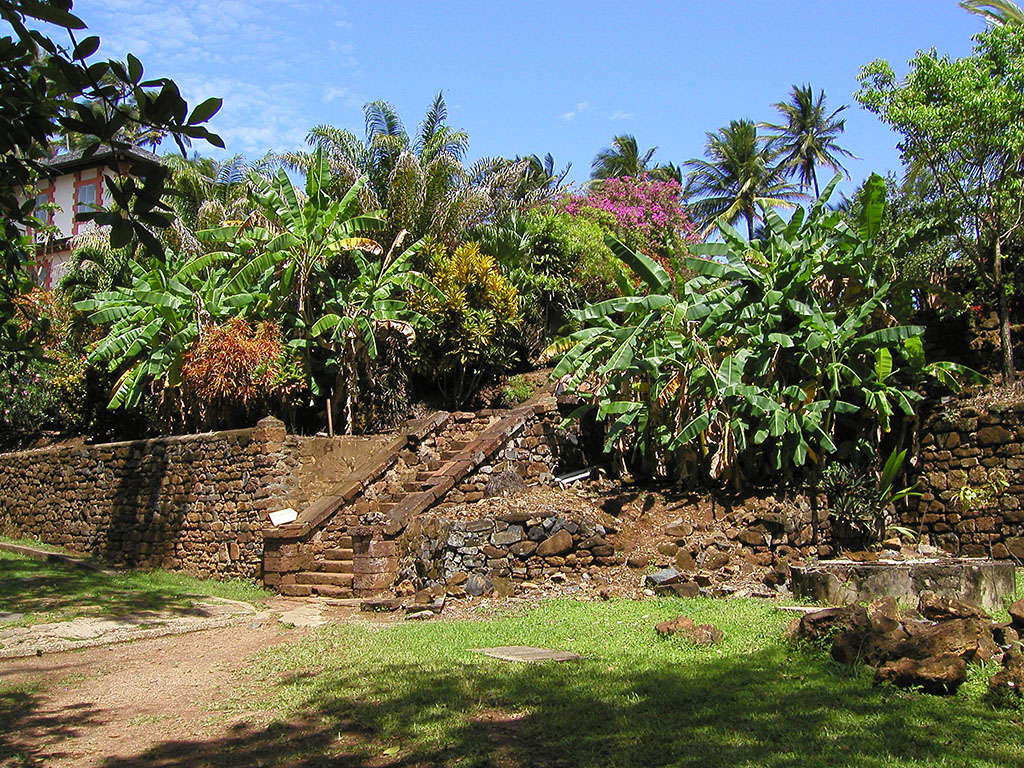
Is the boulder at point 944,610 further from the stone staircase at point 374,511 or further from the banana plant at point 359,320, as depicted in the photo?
the banana plant at point 359,320

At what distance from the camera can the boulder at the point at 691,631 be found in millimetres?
7836

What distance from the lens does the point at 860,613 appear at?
6973 mm

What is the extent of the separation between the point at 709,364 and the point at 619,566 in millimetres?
3384

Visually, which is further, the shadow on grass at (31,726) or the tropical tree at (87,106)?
the shadow on grass at (31,726)

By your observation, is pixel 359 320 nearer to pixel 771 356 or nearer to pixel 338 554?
pixel 338 554

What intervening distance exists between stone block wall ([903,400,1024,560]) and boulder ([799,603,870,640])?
640cm

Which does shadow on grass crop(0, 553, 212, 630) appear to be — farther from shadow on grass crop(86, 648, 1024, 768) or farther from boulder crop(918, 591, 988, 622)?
boulder crop(918, 591, 988, 622)

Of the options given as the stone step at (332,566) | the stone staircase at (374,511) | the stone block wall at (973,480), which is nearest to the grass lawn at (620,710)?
the stone staircase at (374,511)

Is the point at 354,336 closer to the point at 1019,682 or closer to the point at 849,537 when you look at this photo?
the point at 849,537

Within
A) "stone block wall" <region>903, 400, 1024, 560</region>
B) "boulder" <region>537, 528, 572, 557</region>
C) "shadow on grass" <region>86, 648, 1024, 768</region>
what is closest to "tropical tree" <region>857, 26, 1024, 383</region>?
"stone block wall" <region>903, 400, 1024, 560</region>

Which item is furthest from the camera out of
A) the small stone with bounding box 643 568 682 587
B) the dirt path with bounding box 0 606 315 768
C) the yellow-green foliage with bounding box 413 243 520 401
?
the yellow-green foliage with bounding box 413 243 520 401

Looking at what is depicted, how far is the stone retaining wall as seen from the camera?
1521cm

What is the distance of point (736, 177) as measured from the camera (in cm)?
4238

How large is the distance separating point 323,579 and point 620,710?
8.61m
